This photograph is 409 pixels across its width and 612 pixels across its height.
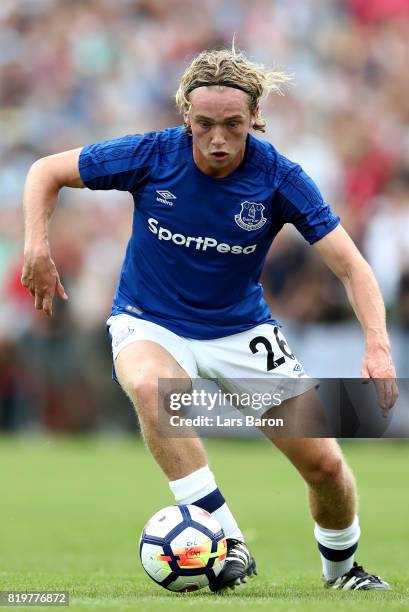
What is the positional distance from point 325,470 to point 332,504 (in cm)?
31

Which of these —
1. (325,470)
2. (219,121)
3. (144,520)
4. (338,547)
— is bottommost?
(144,520)

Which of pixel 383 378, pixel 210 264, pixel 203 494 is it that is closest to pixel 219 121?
pixel 210 264

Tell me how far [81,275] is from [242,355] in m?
10.4

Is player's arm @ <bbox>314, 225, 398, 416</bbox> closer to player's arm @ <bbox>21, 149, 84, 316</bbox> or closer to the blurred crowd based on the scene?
player's arm @ <bbox>21, 149, 84, 316</bbox>

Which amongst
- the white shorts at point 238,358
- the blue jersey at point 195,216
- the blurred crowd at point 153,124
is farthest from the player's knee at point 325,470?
the blurred crowd at point 153,124

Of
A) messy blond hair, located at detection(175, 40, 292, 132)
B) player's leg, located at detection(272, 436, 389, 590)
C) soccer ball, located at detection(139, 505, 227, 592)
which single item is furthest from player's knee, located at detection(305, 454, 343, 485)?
messy blond hair, located at detection(175, 40, 292, 132)

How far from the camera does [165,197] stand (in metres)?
6.26

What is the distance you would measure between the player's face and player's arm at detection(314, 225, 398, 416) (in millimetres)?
691

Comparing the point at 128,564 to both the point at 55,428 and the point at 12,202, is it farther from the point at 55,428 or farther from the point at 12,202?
the point at 12,202

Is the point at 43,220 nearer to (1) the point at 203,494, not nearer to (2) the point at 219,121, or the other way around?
(2) the point at 219,121

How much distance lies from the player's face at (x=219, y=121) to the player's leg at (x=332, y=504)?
1.55 meters

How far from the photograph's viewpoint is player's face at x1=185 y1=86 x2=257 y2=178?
5.90m

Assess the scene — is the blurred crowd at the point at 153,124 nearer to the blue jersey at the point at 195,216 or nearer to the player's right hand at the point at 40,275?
the blue jersey at the point at 195,216

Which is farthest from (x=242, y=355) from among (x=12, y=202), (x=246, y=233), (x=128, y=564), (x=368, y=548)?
(x=12, y=202)
